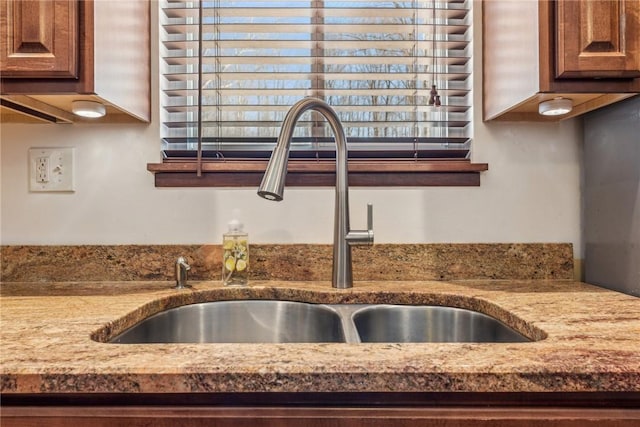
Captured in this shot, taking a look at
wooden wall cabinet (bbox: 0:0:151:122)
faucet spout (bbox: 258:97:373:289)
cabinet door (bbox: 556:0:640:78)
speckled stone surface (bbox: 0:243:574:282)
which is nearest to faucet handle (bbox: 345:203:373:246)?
faucet spout (bbox: 258:97:373:289)

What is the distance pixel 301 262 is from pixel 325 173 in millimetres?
258

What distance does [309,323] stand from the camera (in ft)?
3.44

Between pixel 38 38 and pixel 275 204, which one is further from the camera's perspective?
pixel 275 204

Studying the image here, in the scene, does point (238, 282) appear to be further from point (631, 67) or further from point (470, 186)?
point (631, 67)

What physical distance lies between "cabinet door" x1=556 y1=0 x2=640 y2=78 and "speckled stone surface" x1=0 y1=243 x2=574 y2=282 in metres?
0.50

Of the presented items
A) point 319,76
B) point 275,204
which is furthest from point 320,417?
point 319,76

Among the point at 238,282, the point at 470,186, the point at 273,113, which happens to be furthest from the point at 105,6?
the point at 470,186

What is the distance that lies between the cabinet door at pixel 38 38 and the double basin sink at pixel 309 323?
0.56m

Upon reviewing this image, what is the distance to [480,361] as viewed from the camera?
21.6 inches

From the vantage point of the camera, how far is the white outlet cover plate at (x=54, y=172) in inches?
46.8

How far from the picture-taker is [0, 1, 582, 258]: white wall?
119 cm

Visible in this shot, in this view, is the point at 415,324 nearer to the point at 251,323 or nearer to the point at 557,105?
the point at 251,323

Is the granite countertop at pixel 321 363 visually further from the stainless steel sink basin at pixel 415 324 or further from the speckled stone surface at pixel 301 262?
the speckled stone surface at pixel 301 262

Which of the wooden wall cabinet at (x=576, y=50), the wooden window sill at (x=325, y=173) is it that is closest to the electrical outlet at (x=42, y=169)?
the wooden window sill at (x=325, y=173)
